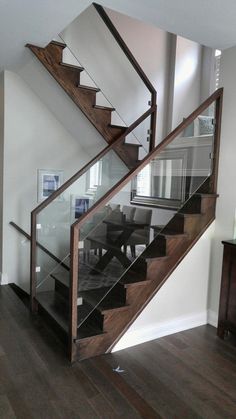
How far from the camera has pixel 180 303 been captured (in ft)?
9.98

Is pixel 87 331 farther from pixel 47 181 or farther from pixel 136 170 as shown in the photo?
pixel 47 181

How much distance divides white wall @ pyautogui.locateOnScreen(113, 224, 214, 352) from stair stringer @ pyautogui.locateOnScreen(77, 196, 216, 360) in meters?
0.07

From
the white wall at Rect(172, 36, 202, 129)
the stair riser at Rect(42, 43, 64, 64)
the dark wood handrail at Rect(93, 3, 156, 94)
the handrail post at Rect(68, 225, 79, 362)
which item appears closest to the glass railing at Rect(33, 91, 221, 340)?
the handrail post at Rect(68, 225, 79, 362)

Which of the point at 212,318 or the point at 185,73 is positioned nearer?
the point at 212,318

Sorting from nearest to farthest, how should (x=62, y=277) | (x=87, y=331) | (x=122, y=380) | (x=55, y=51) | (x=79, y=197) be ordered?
(x=122, y=380), (x=87, y=331), (x=62, y=277), (x=55, y=51), (x=79, y=197)

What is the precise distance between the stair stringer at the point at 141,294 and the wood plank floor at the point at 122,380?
0.37 feet

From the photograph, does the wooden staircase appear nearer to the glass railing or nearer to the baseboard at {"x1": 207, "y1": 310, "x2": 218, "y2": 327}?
the glass railing

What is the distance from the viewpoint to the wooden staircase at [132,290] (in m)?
2.57

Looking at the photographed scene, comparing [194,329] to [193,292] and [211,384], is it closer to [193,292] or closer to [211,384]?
[193,292]

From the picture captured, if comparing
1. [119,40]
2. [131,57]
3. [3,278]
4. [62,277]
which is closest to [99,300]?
[62,277]

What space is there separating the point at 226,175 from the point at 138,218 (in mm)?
991

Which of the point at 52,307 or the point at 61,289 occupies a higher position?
the point at 61,289

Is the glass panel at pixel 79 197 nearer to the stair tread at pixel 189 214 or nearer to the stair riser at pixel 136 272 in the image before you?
the stair riser at pixel 136 272

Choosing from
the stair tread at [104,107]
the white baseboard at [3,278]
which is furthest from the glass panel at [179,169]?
the white baseboard at [3,278]
